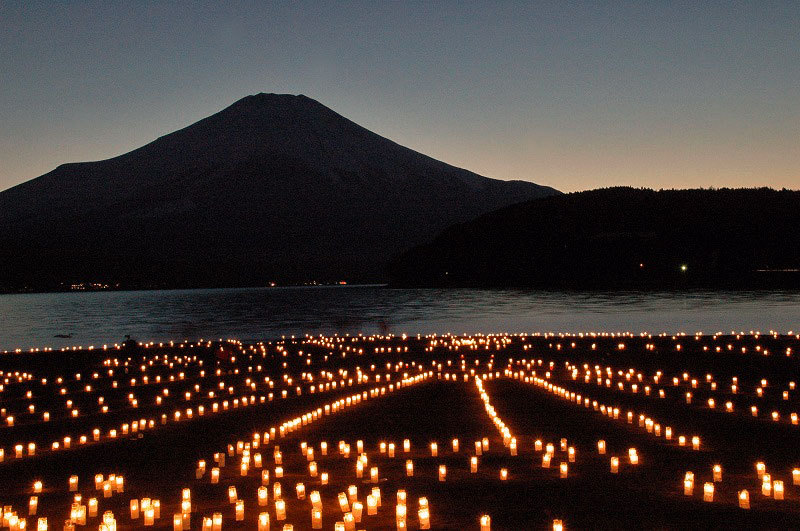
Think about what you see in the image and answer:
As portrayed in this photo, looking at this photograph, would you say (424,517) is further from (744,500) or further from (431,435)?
(431,435)

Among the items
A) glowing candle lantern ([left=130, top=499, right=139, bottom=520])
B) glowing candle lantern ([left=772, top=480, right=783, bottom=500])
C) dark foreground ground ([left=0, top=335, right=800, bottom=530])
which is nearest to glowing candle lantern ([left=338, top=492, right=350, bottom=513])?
dark foreground ground ([left=0, top=335, right=800, bottom=530])

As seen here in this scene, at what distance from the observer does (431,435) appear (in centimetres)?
1287

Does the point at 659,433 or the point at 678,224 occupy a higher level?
the point at 678,224

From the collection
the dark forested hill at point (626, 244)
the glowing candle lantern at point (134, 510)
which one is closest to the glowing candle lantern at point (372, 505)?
the glowing candle lantern at point (134, 510)

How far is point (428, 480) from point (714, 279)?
131226mm

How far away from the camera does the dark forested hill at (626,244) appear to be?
13662 cm

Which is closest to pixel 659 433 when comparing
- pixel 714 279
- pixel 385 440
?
pixel 385 440

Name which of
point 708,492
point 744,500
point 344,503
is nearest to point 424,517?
point 344,503

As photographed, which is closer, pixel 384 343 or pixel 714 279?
pixel 384 343

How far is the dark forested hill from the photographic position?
448 feet

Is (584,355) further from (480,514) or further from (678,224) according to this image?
(678,224)

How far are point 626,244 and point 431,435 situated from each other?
140214 mm

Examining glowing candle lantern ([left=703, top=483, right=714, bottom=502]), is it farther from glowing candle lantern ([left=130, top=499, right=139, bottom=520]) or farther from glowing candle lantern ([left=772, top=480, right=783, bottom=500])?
glowing candle lantern ([left=130, top=499, right=139, bottom=520])

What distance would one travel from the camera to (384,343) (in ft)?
108
